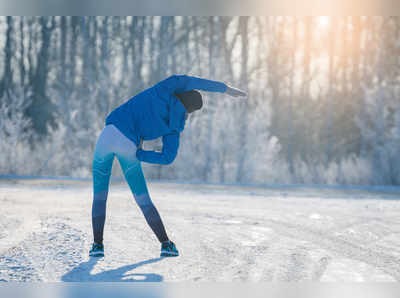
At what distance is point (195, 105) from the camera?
3193 millimetres

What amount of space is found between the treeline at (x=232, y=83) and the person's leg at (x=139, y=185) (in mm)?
9207

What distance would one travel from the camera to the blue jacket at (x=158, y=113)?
3086 millimetres

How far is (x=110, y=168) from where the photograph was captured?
129 inches

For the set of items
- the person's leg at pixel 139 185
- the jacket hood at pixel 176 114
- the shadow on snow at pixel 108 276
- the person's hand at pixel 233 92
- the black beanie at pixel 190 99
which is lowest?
the shadow on snow at pixel 108 276

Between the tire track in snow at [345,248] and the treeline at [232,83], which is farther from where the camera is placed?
the treeline at [232,83]

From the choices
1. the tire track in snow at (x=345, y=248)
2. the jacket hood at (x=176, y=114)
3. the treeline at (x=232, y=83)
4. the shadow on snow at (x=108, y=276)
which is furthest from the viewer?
the treeline at (x=232, y=83)

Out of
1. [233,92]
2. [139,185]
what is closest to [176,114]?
[233,92]

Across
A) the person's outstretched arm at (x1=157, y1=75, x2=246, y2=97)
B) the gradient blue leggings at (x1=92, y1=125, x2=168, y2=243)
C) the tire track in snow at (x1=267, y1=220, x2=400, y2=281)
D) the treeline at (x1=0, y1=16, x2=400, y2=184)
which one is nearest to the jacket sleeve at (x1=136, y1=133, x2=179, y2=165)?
the gradient blue leggings at (x1=92, y1=125, x2=168, y2=243)

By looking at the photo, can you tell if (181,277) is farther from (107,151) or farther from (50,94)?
(50,94)

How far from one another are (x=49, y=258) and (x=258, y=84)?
12.6 meters

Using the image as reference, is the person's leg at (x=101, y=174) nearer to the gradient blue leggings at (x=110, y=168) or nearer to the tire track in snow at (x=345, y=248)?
the gradient blue leggings at (x=110, y=168)

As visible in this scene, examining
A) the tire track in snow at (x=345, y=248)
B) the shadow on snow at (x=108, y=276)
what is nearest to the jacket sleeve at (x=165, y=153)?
the shadow on snow at (x=108, y=276)

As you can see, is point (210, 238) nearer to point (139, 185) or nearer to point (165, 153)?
point (139, 185)

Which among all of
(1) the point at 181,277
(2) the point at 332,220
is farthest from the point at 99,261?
(2) the point at 332,220
